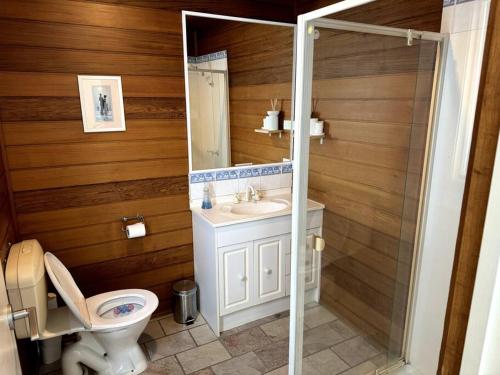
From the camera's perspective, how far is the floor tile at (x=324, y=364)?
6.55 ft

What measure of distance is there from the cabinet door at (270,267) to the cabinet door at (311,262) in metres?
0.66

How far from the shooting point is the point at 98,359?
2094 millimetres

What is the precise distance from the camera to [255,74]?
2795 mm

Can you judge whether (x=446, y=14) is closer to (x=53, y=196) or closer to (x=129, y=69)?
(x=129, y=69)

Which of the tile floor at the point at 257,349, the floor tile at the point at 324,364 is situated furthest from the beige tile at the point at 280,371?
the floor tile at the point at 324,364

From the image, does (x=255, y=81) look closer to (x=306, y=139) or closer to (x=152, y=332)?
(x=306, y=139)

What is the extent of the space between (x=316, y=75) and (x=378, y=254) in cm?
115

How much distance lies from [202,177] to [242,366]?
134 cm

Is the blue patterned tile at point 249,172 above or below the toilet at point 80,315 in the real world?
above

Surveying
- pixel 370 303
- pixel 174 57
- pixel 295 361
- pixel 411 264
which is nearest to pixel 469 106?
pixel 411 264

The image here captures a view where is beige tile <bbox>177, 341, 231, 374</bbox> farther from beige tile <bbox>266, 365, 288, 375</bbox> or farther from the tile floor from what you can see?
beige tile <bbox>266, 365, 288, 375</bbox>

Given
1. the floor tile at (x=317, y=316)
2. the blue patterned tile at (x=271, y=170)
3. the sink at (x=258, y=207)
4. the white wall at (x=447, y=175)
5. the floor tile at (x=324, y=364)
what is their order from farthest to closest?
the blue patterned tile at (x=271, y=170)
the sink at (x=258, y=207)
the floor tile at (x=324, y=364)
the floor tile at (x=317, y=316)
the white wall at (x=447, y=175)

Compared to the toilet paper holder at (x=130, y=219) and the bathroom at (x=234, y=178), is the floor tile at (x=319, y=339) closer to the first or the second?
the bathroom at (x=234, y=178)

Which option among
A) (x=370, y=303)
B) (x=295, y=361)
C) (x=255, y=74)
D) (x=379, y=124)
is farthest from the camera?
(x=255, y=74)
